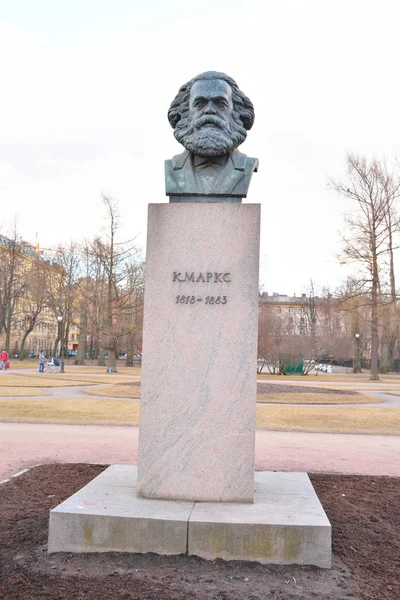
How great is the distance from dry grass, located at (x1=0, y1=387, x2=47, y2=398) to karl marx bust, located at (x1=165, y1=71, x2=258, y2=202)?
1669cm

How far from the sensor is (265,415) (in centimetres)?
1636

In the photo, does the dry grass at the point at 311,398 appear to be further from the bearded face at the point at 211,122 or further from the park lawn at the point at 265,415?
the bearded face at the point at 211,122

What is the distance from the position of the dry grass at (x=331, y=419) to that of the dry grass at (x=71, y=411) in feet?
12.4

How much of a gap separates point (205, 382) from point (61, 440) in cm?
702

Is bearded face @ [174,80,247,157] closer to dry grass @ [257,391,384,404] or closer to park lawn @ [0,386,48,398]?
dry grass @ [257,391,384,404]

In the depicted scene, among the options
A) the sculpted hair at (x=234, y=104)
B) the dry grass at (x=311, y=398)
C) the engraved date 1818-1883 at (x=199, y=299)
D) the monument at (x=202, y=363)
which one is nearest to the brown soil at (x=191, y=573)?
the monument at (x=202, y=363)

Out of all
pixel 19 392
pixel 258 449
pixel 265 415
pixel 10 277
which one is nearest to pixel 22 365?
pixel 10 277

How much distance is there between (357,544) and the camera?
484 cm

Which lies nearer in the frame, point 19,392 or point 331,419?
point 331,419

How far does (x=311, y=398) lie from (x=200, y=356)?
1761 centimetres

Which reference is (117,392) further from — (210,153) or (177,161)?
(210,153)

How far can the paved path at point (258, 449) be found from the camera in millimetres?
8969

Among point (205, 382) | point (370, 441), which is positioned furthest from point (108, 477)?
point (370, 441)

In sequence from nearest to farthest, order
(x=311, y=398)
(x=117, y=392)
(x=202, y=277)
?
(x=202, y=277) < (x=311, y=398) < (x=117, y=392)
